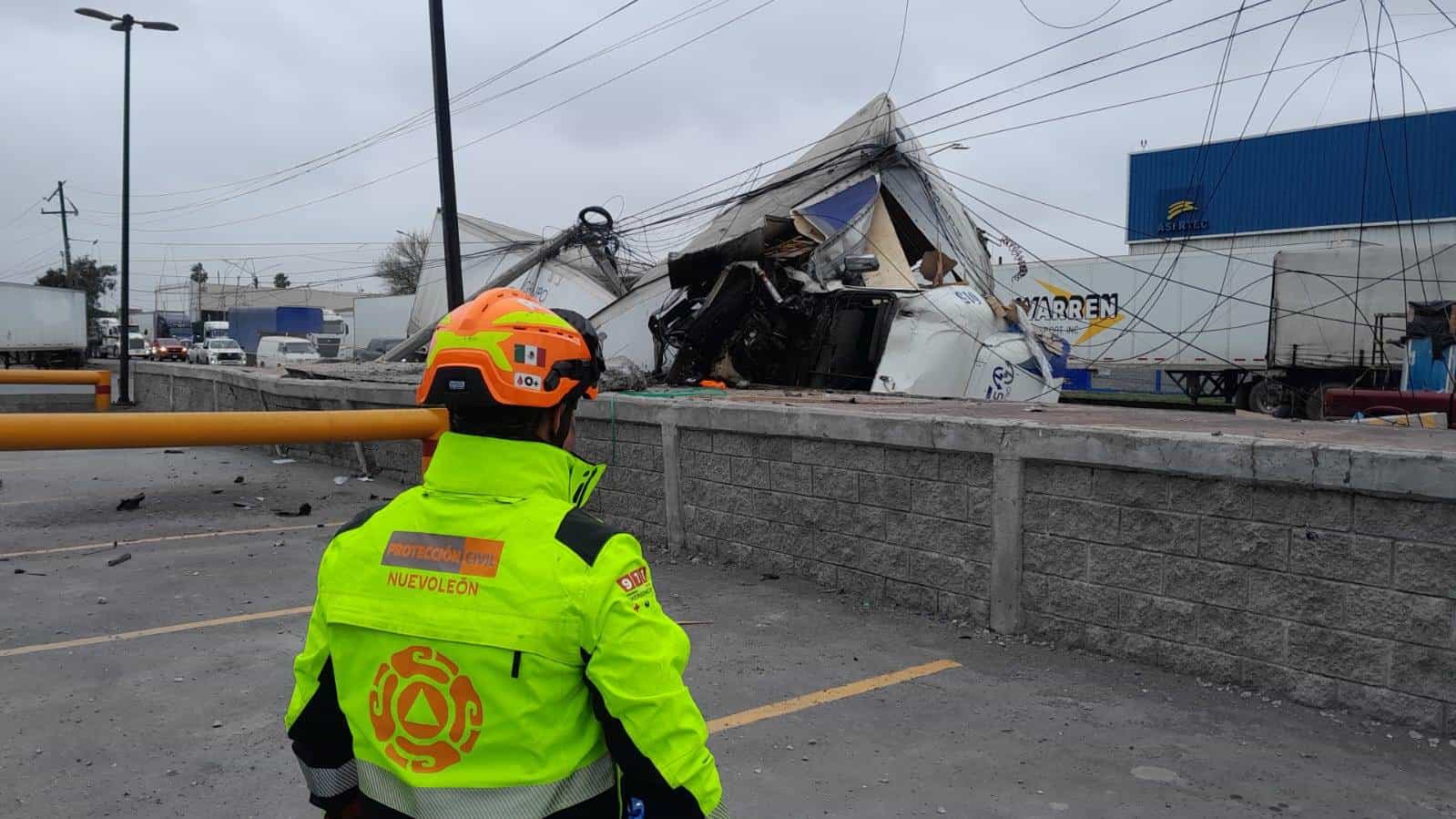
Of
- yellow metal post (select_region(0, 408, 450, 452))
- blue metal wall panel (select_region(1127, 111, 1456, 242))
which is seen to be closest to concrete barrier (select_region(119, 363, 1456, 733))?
yellow metal post (select_region(0, 408, 450, 452))

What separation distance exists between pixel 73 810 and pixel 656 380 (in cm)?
1026

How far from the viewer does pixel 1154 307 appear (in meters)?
28.2

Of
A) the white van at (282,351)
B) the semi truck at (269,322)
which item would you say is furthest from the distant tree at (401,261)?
the white van at (282,351)

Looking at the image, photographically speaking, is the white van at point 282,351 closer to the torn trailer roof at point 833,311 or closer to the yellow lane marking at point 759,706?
the torn trailer roof at point 833,311

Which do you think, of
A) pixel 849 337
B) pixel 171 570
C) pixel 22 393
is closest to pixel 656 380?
pixel 849 337

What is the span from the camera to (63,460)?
50.9 ft

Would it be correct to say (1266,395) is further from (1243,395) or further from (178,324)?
(178,324)

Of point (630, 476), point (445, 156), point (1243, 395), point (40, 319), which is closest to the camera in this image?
point (630, 476)

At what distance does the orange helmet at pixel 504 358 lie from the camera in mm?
2076

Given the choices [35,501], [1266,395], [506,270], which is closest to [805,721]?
[35,501]

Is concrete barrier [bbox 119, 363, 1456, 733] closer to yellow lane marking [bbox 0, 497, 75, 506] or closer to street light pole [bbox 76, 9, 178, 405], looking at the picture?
yellow lane marking [bbox 0, 497, 75, 506]

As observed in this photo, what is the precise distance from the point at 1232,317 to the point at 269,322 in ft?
225

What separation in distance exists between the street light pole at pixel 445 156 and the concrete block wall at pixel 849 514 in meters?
5.83

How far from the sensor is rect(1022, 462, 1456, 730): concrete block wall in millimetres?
4555
